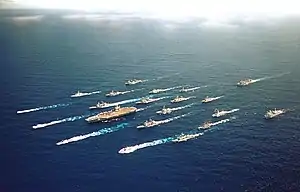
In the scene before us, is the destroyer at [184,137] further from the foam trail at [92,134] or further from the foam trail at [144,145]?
the foam trail at [92,134]

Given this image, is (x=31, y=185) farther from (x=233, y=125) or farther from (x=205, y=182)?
(x=233, y=125)

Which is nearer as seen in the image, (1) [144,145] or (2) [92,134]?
(1) [144,145]

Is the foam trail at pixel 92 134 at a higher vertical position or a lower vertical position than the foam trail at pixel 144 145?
higher

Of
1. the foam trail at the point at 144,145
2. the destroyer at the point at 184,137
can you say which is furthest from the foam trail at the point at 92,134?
the destroyer at the point at 184,137

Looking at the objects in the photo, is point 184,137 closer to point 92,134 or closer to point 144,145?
point 144,145

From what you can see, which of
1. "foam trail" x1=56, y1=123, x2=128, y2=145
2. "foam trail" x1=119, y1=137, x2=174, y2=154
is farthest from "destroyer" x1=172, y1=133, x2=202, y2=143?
"foam trail" x1=56, y1=123, x2=128, y2=145

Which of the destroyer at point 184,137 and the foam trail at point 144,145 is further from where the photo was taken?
the destroyer at point 184,137

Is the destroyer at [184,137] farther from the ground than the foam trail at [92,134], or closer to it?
closer to it

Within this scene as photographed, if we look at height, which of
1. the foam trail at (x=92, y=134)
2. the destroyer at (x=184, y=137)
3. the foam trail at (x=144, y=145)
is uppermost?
the foam trail at (x=92, y=134)

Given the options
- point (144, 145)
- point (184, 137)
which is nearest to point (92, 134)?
point (144, 145)

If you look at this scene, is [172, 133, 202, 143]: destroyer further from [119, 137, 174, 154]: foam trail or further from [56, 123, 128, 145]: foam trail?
[56, 123, 128, 145]: foam trail

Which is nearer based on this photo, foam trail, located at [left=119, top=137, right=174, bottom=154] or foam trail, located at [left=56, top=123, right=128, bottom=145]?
foam trail, located at [left=119, top=137, right=174, bottom=154]
